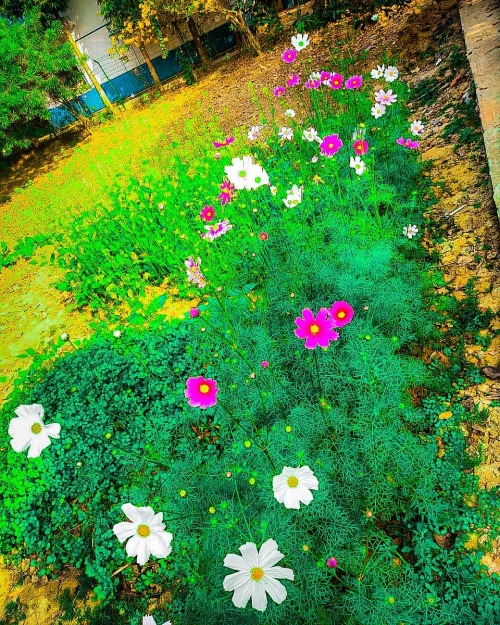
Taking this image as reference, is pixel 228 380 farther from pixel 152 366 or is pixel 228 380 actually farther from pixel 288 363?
pixel 152 366

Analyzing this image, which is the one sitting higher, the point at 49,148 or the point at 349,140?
the point at 49,148

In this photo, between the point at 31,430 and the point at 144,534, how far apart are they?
580 millimetres

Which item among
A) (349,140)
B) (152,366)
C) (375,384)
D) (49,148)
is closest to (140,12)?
(49,148)

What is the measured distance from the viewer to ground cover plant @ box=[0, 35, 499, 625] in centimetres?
149

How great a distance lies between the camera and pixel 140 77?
37.4 ft

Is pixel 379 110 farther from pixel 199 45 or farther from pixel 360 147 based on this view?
pixel 199 45

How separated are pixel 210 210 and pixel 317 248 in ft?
2.71

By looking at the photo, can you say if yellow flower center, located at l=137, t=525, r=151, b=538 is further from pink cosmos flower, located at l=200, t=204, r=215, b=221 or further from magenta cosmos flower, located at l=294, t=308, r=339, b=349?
pink cosmos flower, located at l=200, t=204, r=215, b=221

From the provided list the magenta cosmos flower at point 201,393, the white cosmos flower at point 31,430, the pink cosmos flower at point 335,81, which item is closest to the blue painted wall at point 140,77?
the pink cosmos flower at point 335,81

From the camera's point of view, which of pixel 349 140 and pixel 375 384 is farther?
pixel 349 140

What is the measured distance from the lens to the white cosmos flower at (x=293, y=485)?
1216mm

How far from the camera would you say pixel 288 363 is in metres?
2.33

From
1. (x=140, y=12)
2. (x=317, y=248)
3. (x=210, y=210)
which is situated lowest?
(x=317, y=248)

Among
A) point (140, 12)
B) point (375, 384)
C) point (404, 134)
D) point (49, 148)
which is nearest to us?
point (375, 384)
